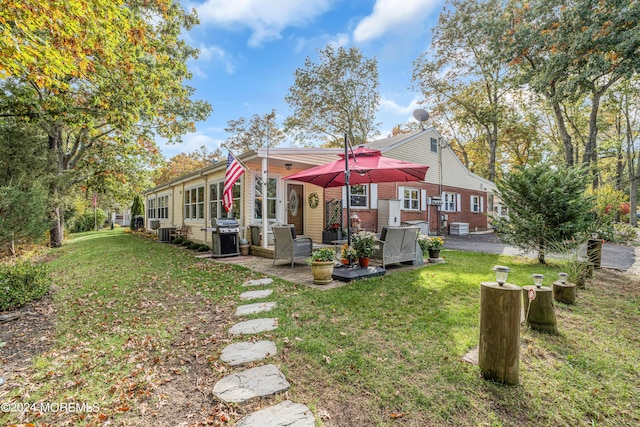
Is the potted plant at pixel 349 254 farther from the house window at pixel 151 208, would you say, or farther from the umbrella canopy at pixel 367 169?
the house window at pixel 151 208

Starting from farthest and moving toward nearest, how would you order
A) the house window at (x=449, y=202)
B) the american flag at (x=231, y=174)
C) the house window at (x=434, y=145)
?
1. the house window at (x=449, y=202)
2. the house window at (x=434, y=145)
3. the american flag at (x=231, y=174)

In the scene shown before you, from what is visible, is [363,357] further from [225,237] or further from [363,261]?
[225,237]

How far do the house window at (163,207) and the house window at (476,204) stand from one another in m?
18.6

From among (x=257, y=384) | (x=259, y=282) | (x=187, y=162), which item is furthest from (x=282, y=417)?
(x=187, y=162)

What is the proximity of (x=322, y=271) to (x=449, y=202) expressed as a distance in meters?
13.4

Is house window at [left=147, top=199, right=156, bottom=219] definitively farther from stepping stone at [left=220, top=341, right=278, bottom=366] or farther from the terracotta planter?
stepping stone at [left=220, top=341, right=278, bottom=366]

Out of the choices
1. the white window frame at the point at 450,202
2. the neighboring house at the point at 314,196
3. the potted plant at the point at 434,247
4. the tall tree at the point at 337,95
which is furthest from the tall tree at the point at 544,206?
the tall tree at the point at 337,95

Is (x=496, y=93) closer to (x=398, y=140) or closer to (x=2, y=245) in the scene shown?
(x=398, y=140)

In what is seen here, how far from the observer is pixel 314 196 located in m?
→ 10.6

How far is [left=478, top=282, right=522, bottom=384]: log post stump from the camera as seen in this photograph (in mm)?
2256

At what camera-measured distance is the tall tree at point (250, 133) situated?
26969 mm

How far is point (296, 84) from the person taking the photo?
2252 cm

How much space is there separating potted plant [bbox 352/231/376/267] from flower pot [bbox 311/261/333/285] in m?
0.91

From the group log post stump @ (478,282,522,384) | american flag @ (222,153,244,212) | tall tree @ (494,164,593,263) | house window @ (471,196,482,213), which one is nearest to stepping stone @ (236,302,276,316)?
log post stump @ (478,282,522,384)
